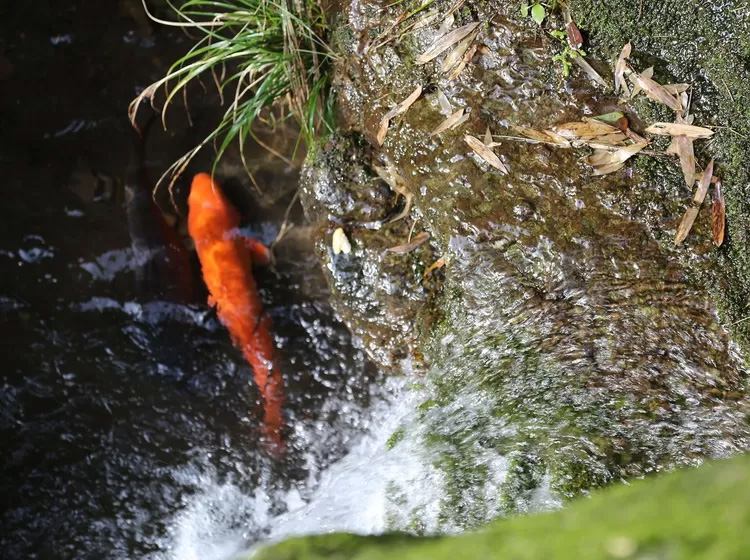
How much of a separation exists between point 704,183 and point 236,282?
10.1ft

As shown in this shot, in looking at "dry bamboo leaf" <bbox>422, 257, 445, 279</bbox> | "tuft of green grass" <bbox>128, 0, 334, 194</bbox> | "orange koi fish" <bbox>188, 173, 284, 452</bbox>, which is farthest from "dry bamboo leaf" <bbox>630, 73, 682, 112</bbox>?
"orange koi fish" <bbox>188, 173, 284, 452</bbox>

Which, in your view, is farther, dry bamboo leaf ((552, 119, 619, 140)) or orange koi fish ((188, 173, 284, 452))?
orange koi fish ((188, 173, 284, 452))

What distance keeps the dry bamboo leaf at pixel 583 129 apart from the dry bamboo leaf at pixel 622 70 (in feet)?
0.51

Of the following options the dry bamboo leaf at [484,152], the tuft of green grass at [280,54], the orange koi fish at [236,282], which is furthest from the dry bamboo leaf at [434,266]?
the orange koi fish at [236,282]

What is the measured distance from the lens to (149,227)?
4.31m

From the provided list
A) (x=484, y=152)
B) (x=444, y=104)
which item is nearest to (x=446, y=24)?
(x=444, y=104)

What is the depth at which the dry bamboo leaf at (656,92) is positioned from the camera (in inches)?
88.2

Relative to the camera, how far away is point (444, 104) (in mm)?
2666

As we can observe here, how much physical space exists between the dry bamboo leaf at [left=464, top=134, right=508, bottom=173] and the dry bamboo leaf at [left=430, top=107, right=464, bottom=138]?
0.10 meters

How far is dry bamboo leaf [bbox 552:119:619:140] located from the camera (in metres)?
2.33

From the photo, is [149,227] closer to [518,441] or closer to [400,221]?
[400,221]

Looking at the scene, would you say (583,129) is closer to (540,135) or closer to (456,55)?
(540,135)

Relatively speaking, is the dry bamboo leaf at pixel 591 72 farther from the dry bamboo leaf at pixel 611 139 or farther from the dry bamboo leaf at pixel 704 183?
the dry bamboo leaf at pixel 704 183

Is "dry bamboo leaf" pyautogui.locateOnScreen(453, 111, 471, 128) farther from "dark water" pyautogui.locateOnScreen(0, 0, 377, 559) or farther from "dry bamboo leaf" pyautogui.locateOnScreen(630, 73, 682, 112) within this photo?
"dark water" pyautogui.locateOnScreen(0, 0, 377, 559)
